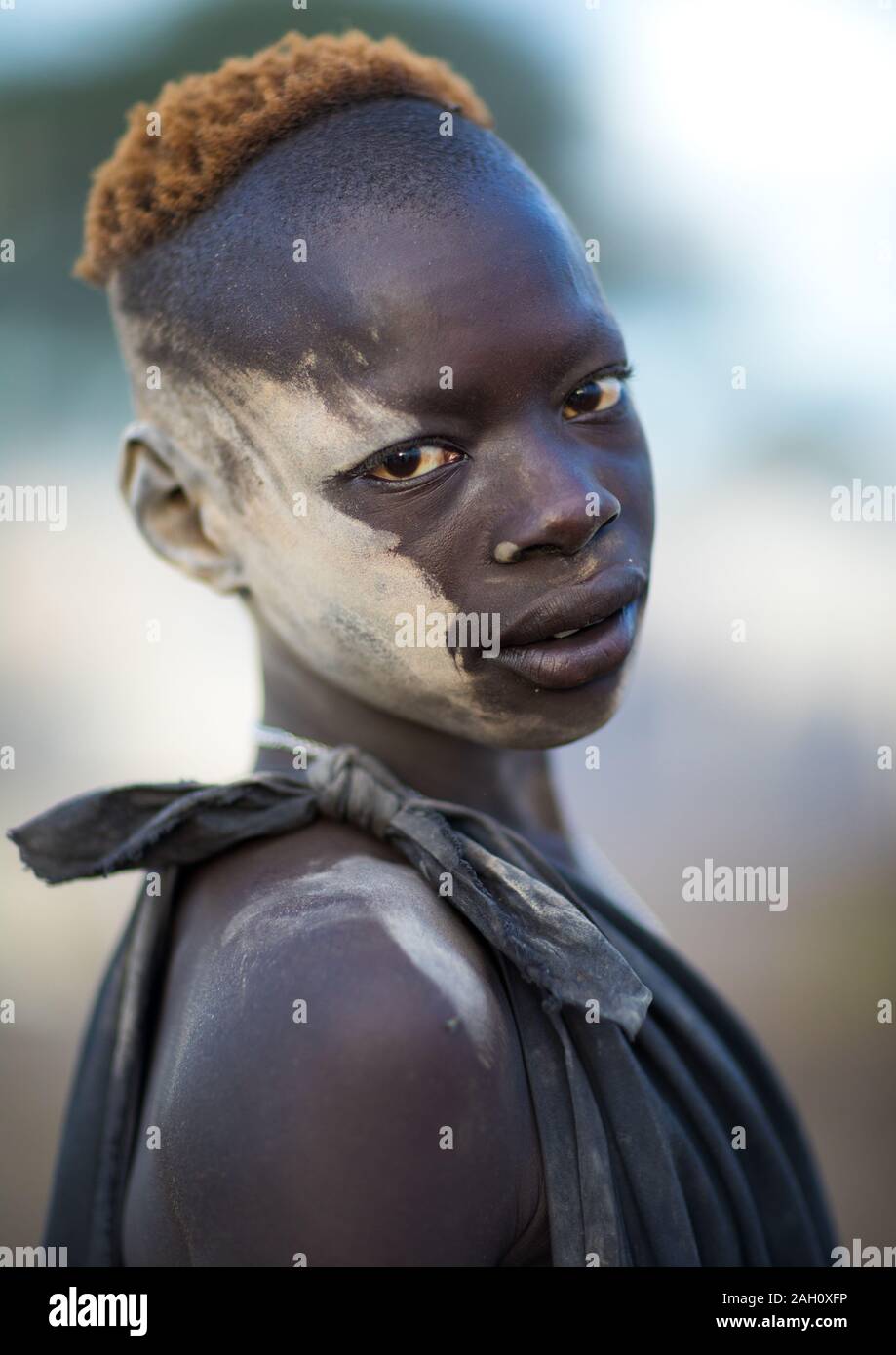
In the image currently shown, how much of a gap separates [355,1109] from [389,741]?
0.64 metres

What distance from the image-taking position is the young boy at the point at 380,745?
4.30 ft

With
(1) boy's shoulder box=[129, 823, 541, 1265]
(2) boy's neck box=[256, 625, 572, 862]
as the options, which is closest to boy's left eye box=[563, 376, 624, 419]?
(2) boy's neck box=[256, 625, 572, 862]

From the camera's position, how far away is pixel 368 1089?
4.17ft

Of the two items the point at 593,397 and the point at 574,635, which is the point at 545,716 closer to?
the point at 574,635

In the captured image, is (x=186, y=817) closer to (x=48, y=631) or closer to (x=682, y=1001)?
(x=682, y=1001)

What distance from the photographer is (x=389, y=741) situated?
5.92 feet

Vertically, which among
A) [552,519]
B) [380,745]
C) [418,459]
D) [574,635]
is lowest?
[380,745]

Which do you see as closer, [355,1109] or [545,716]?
[355,1109]

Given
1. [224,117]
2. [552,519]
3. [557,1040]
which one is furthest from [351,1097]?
[224,117]

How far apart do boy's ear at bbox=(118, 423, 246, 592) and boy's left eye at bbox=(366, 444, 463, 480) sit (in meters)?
0.39

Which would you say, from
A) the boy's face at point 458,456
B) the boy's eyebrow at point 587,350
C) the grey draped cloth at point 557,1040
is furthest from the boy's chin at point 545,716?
the boy's eyebrow at point 587,350

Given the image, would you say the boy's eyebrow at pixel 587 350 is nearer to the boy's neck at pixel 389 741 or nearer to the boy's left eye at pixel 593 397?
the boy's left eye at pixel 593 397
